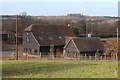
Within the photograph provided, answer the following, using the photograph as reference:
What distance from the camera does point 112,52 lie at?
34.2 meters

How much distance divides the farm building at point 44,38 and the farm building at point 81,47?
2927 mm

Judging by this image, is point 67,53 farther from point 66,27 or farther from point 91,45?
point 66,27

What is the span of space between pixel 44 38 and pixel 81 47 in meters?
8.80

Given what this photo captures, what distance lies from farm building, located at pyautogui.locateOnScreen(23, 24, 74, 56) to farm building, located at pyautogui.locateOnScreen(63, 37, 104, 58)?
2927mm

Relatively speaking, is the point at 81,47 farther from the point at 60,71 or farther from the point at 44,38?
the point at 60,71

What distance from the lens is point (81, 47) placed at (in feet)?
120

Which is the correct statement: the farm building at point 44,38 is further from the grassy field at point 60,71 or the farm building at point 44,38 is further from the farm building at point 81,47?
the grassy field at point 60,71

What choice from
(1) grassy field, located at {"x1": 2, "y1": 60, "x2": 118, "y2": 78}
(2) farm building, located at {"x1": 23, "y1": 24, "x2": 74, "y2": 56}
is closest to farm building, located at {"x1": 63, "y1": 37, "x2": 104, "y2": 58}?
(2) farm building, located at {"x1": 23, "y1": 24, "x2": 74, "y2": 56}

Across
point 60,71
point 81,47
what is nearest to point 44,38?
point 81,47

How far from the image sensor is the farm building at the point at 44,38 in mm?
41531

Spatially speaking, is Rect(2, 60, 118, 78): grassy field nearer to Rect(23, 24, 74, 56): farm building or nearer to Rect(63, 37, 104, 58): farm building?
Rect(63, 37, 104, 58): farm building

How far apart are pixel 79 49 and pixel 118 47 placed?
233 inches

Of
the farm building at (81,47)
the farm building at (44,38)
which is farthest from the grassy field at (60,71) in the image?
the farm building at (44,38)

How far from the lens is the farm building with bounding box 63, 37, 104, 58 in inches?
1433
